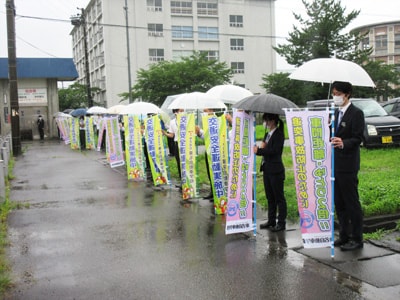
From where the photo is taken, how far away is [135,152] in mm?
11820

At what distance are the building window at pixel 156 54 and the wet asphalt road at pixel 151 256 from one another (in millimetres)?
47092

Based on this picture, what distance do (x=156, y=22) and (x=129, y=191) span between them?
154 feet

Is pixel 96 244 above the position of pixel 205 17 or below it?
below

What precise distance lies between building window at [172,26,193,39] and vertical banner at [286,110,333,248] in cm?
5195

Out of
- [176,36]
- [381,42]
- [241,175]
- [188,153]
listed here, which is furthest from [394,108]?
[381,42]

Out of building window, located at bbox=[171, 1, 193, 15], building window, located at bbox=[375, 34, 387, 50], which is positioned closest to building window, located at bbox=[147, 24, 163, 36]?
building window, located at bbox=[171, 1, 193, 15]

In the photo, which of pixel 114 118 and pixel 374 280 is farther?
pixel 114 118

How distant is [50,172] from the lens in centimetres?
1392

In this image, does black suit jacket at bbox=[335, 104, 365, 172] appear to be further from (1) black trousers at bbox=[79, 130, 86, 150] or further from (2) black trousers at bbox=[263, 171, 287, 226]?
(1) black trousers at bbox=[79, 130, 86, 150]

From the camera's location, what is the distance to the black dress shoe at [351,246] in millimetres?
5426

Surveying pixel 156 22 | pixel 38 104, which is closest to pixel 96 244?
pixel 38 104

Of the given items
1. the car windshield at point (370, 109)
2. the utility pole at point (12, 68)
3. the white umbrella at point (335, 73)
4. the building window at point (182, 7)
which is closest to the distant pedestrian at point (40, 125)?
the utility pole at point (12, 68)

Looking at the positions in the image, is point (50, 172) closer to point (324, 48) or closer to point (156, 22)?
point (324, 48)

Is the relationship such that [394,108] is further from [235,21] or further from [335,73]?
[235,21]
